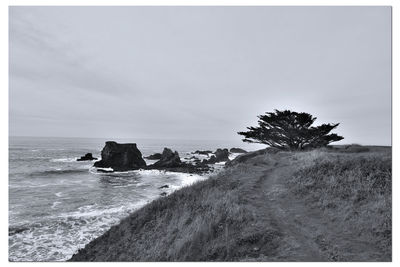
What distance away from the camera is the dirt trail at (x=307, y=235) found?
4.69 m

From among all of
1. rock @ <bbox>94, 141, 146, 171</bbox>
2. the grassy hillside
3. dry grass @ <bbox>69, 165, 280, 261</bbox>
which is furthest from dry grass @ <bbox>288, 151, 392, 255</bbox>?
rock @ <bbox>94, 141, 146, 171</bbox>

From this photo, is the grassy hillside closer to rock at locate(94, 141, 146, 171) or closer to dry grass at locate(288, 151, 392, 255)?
dry grass at locate(288, 151, 392, 255)

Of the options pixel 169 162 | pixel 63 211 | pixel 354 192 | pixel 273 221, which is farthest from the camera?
pixel 169 162

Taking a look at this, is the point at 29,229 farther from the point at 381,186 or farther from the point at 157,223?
the point at 381,186

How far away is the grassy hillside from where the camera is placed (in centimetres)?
514

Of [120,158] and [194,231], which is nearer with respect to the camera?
[194,231]

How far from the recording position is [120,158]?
4978cm

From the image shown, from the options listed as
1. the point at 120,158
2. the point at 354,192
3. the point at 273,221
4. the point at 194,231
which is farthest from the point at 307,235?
the point at 120,158

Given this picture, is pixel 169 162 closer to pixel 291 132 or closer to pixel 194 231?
pixel 291 132

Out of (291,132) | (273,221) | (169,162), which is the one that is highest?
(291,132)

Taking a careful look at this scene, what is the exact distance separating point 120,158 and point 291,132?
39.8 metres

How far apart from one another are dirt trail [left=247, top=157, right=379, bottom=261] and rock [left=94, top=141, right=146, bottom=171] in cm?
4389
